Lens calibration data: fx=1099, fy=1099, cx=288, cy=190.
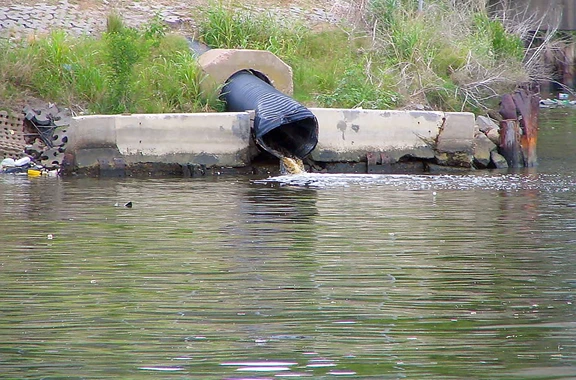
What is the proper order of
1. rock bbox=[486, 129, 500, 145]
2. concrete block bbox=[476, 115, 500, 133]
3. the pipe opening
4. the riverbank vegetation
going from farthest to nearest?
concrete block bbox=[476, 115, 500, 133] → rock bbox=[486, 129, 500, 145] → the riverbank vegetation → the pipe opening

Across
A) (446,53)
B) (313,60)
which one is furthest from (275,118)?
(446,53)

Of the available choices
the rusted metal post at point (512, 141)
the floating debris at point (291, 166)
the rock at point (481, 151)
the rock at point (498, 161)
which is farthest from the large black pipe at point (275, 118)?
the rusted metal post at point (512, 141)

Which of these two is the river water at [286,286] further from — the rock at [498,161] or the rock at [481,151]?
the rock at [498,161]

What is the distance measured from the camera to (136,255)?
8.62 meters

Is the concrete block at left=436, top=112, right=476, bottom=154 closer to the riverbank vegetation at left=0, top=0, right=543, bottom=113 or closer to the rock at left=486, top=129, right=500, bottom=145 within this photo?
the rock at left=486, top=129, right=500, bottom=145

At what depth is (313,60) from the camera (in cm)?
2120

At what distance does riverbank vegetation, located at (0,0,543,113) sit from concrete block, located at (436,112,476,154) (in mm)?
2163

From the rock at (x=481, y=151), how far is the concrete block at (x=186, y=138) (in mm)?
3704

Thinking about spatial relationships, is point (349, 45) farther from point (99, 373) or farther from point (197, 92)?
point (99, 373)

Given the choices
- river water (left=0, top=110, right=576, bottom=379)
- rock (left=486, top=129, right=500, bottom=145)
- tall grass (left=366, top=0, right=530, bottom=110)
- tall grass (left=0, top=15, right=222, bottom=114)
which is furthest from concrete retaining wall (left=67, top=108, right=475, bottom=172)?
tall grass (left=366, top=0, right=530, bottom=110)

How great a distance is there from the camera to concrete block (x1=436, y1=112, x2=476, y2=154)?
1672cm

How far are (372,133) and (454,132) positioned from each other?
1.31 m

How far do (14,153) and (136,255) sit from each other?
827 centimetres

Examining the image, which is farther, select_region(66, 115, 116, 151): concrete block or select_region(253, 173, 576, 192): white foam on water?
select_region(66, 115, 116, 151): concrete block
